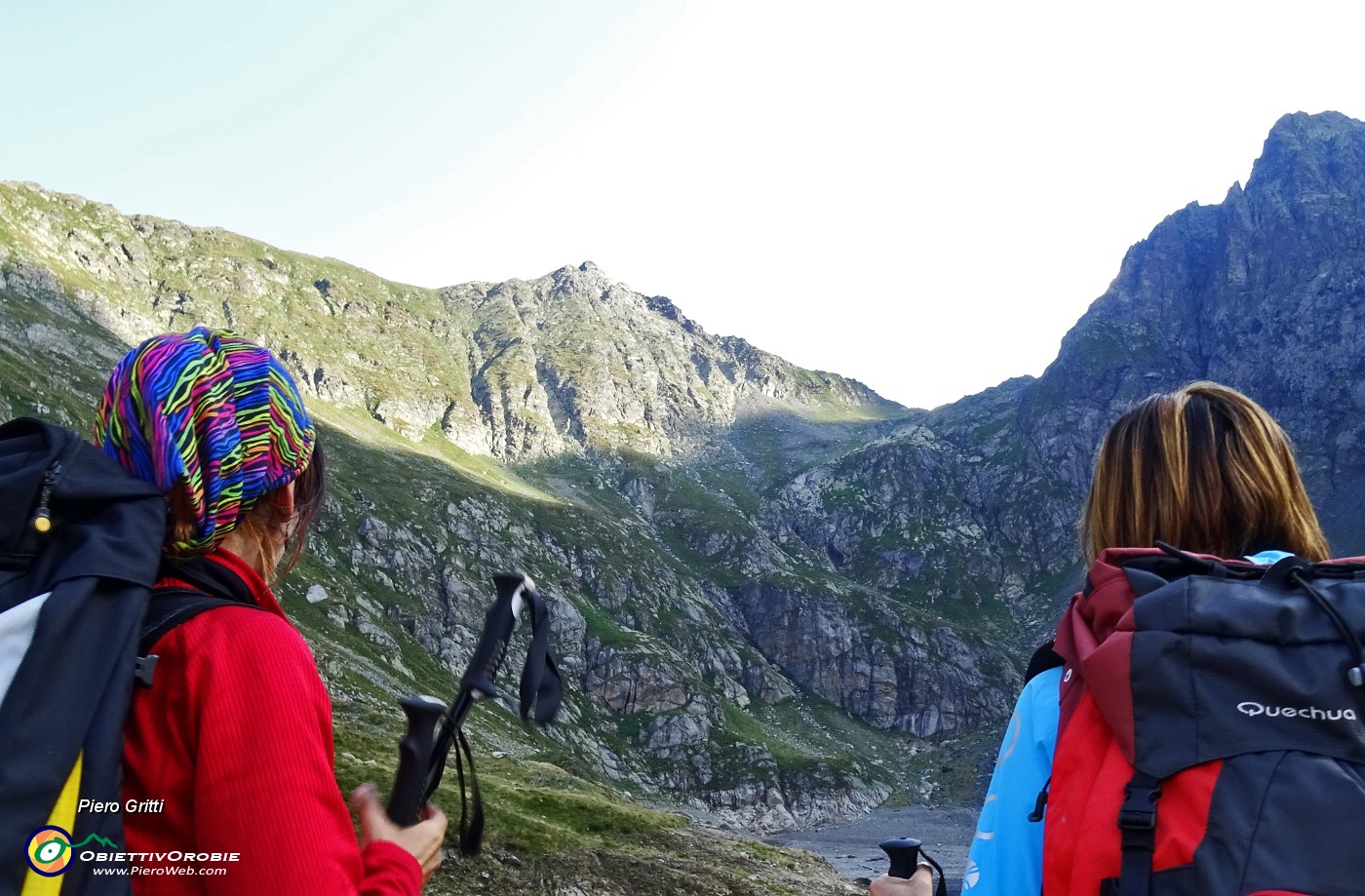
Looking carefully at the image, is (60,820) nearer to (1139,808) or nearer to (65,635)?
(65,635)

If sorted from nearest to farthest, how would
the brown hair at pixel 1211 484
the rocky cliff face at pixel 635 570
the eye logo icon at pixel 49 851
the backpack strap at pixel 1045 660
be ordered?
the eye logo icon at pixel 49 851 < the backpack strap at pixel 1045 660 < the brown hair at pixel 1211 484 < the rocky cliff face at pixel 635 570

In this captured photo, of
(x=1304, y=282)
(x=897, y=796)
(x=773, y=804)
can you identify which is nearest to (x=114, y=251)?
(x=773, y=804)

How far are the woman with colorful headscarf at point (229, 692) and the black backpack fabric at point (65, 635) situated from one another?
14 centimetres

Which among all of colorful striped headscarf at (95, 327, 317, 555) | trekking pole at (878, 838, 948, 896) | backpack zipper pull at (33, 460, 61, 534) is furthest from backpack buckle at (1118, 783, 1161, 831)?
backpack zipper pull at (33, 460, 61, 534)

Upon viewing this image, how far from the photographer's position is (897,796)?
440 feet

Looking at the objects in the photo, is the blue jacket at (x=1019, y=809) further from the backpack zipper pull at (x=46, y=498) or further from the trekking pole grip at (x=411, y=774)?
the backpack zipper pull at (x=46, y=498)

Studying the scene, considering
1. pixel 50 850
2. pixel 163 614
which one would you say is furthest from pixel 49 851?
pixel 163 614

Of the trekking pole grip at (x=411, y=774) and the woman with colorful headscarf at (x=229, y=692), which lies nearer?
the woman with colorful headscarf at (x=229, y=692)

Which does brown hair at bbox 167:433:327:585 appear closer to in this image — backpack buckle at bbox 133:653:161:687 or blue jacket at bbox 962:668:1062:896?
backpack buckle at bbox 133:653:161:687

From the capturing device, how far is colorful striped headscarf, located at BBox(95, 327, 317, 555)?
3.16m

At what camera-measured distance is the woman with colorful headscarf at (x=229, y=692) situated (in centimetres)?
264

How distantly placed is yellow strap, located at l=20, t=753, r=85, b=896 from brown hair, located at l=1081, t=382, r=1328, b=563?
4.29m

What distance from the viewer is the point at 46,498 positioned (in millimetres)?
2760

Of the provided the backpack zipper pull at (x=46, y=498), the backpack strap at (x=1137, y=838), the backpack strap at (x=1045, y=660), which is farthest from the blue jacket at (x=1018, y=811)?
the backpack zipper pull at (x=46, y=498)
